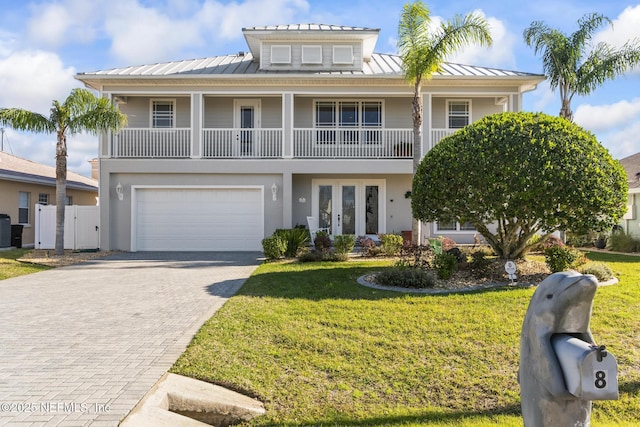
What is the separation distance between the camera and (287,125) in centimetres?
1575

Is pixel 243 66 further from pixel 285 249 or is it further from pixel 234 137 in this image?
pixel 285 249

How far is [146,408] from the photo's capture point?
12.0 ft

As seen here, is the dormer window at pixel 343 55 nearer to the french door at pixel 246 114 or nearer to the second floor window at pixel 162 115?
the french door at pixel 246 114

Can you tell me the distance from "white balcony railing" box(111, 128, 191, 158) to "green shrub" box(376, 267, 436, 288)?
33.1 feet

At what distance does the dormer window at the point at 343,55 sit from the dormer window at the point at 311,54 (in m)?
0.61

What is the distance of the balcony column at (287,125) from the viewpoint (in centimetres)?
1566

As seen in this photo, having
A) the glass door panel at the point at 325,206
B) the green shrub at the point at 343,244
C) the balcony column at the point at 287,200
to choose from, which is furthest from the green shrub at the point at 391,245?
the glass door panel at the point at 325,206

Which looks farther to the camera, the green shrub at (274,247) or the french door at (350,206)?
the french door at (350,206)

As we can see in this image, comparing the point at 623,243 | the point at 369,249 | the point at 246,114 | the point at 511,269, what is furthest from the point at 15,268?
the point at 623,243

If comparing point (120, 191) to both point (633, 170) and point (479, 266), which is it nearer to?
point (479, 266)

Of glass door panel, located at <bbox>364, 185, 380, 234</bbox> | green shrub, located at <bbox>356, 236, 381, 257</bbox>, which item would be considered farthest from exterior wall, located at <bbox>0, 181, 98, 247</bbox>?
green shrub, located at <bbox>356, 236, 381, 257</bbox>

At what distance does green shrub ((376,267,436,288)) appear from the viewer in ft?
27.5

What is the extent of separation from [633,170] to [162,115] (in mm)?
22928

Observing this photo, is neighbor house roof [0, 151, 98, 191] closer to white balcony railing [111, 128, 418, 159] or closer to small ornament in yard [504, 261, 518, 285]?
white balcony railing [111, 128, 418, 159]
